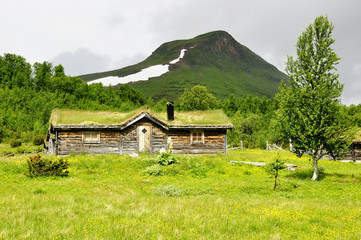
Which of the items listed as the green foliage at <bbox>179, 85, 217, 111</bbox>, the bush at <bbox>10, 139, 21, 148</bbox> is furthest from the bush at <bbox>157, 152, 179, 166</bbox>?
the green foliage at <bbox>179, 85, 217, 111</bbox>

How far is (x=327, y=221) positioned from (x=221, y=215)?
3246 mm

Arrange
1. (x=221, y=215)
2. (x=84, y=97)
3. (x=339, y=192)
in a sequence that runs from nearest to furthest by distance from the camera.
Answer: (x=221, y=215) < (x=339, y=192) < (x=84, y=97)

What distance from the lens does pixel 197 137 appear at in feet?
101

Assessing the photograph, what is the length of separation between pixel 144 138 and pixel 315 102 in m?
18.1

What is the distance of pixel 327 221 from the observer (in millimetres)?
7809

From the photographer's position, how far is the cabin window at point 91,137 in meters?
28.9

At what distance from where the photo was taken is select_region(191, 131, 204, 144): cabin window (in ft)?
101

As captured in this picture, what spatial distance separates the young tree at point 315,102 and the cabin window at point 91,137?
1969 cm

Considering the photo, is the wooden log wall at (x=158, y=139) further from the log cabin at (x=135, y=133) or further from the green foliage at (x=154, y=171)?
the green foliage at (x=154, y=171)

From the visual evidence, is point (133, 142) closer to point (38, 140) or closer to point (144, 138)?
point (144, 138)

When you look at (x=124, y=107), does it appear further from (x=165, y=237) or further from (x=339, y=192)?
(x=165, y=237)

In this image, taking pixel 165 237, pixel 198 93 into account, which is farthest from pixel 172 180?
pixel 198 93

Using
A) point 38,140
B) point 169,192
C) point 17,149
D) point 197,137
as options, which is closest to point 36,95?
point 38,140

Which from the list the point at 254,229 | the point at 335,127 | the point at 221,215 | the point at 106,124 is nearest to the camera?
the point at 254,229
